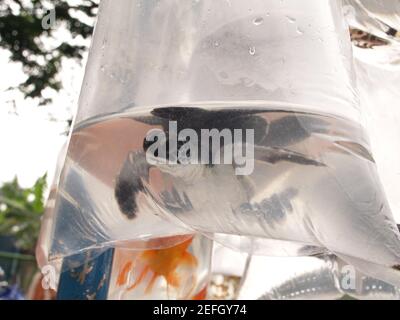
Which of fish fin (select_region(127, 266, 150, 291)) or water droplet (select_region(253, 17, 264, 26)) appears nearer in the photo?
water droplet (select_region(253, 17, 264, 26))

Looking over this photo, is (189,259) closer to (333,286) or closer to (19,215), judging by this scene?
(333,286)

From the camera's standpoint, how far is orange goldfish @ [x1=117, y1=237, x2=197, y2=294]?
2.21ft

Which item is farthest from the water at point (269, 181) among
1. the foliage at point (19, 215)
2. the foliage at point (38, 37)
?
the foliage at point (19, 215)

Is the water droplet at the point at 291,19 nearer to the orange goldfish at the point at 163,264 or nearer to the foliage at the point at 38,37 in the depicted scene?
the orange goldfish at the point at 163,264

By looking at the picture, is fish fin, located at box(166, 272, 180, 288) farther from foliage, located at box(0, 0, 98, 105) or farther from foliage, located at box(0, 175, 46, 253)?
foliage, located at box(0, 175, 46, 253)

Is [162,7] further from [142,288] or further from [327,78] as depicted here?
[142,288]

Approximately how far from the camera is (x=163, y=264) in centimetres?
69

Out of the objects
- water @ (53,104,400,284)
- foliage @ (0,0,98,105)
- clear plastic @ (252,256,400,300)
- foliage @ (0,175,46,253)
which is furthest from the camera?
foliage @ (0,175,46,253)

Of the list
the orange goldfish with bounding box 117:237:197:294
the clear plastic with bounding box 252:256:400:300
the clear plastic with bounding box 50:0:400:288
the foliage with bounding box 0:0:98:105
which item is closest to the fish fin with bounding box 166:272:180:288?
the orange goldfish with bounding box 117:237:197:294

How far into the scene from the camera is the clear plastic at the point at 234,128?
380 mm

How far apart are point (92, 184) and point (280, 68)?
145mm

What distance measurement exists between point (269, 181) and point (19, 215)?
9.88 meters

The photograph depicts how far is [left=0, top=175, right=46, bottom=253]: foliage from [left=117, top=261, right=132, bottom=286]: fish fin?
8335mm

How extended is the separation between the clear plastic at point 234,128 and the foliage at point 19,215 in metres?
8.59
